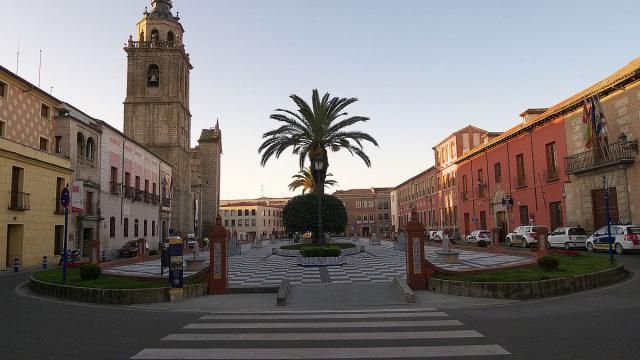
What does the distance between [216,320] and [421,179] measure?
62063 mm

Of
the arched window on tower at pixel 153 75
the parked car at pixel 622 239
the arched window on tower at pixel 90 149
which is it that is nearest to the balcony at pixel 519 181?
the parked car at pixel 622 239

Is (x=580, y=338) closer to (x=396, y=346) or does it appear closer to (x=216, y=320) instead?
(x=396, y=346)

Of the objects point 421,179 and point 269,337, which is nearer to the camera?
point 269,337

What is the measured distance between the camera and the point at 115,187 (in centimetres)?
3397

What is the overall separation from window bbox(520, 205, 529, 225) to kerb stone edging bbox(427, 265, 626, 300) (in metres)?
23.7

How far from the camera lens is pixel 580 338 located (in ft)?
21.4

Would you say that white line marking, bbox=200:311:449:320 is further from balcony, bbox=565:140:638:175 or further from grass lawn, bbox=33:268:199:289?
balcony, bbox=565:140:638:175

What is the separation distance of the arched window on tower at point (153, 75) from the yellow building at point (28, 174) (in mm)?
22169

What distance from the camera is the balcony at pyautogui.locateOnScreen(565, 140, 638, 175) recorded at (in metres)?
23.2

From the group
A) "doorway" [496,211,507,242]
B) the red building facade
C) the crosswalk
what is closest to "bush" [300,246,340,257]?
the crosswalk

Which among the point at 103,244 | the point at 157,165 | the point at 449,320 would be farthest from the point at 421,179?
the point at 449,320

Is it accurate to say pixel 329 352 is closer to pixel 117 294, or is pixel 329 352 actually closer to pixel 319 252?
pixel 117 294

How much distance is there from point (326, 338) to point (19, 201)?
22.4 m

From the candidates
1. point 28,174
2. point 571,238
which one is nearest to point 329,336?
point 571,238
